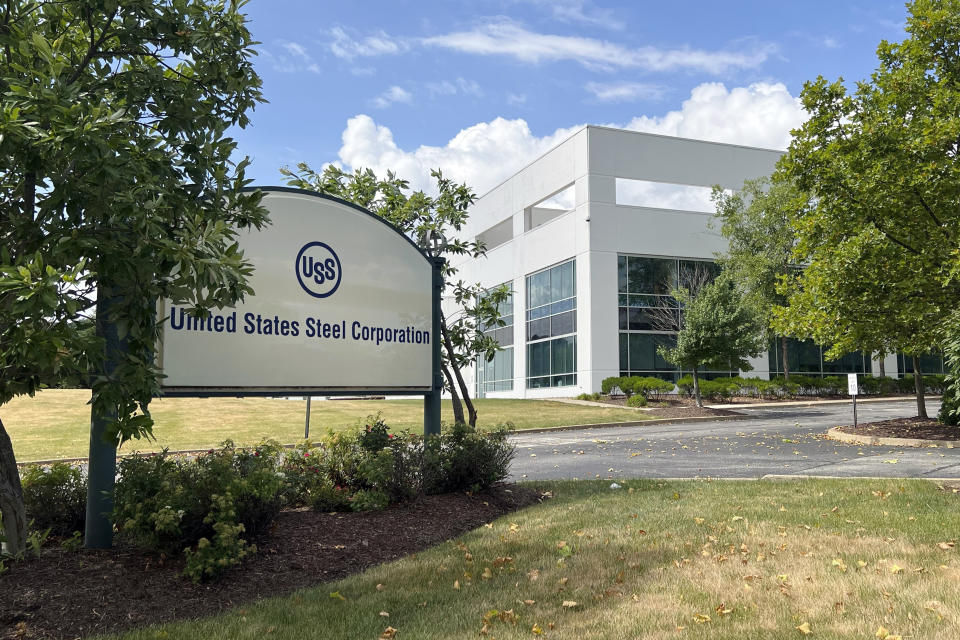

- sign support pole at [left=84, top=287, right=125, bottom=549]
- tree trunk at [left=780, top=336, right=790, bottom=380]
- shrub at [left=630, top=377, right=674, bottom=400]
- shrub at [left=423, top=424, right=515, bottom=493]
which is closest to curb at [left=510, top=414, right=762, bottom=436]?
shrub at [left=630, top=377, right=674, bottom=400]

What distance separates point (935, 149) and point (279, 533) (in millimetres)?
14073

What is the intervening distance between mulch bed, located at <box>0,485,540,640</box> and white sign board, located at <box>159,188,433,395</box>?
4.60 feet

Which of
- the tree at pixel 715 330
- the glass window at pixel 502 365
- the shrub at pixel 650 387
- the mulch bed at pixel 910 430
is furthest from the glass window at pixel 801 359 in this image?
the mulch bed at pixel 910 430

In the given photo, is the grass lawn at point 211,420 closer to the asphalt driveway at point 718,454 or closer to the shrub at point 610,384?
the shrub at point 610,384

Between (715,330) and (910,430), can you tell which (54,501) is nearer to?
(910,430)

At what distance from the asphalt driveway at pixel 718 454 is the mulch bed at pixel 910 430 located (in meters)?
0.83

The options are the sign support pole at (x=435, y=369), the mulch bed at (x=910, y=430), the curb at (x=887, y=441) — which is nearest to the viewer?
the sign support pole at (x=435, y=369)

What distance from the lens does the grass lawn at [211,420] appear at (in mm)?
17219

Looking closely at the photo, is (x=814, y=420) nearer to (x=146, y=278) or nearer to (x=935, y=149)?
(x=935, y=149)

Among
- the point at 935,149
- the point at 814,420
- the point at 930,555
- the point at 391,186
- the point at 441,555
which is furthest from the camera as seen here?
the point at 814,420

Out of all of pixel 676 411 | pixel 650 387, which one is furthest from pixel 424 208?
pixel 650 387

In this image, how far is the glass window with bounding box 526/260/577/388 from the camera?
35.7 m

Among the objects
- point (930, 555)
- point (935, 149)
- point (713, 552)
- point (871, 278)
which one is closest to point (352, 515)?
point (713, 552)

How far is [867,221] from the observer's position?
14.3m
